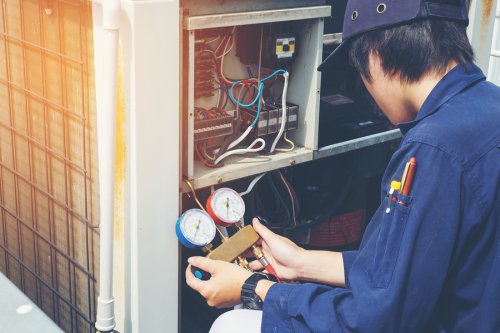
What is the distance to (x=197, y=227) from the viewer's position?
2.00 meters

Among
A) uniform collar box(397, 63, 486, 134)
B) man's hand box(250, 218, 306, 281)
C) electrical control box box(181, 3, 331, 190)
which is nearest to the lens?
uniform collar box(397, 63, 486, 134)

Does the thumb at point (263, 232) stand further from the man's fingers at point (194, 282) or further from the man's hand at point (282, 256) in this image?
the man's fingers at point (194, 282)

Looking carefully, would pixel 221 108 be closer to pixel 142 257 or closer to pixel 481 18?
pixel 142 257

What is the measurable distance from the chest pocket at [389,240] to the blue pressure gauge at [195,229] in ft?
2.10

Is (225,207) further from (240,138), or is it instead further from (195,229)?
(240,138)

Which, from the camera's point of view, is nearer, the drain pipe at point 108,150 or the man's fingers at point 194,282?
the drain pipe at point 108,150

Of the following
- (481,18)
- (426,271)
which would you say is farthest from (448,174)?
(481,18)

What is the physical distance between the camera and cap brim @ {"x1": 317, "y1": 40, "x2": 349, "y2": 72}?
1651 millimetres

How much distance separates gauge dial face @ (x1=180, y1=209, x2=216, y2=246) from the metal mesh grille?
317 millimetres

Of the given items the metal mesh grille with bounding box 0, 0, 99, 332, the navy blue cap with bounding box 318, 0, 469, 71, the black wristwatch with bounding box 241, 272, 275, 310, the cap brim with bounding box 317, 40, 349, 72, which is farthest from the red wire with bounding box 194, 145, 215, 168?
the navy blue cap with bounding box 318, 0, 469, 71

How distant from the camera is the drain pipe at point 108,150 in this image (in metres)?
1.72

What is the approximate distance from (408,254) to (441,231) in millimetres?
82

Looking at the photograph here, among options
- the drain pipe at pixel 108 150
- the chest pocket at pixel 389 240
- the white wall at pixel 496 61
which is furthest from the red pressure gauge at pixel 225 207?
the white wall at pixel 496 61

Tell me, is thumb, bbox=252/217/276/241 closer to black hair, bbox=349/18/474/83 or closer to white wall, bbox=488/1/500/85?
black hair, bbox=349/18/474/83
